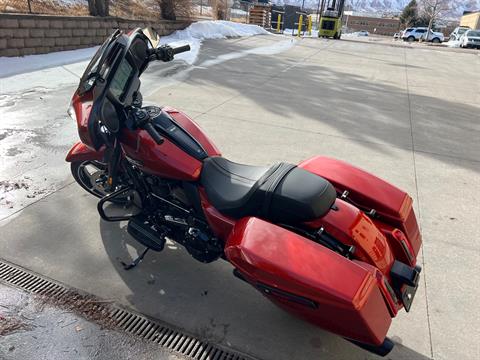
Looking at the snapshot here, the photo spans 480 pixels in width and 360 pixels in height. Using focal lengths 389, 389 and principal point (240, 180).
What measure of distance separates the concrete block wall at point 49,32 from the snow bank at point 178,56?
0.18m

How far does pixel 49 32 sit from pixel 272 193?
965cm

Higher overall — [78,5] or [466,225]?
[78,5]

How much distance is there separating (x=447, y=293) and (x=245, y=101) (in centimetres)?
501

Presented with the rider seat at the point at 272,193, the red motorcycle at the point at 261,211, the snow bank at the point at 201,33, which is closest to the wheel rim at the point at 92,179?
the red motorcycle at the point at 261,211

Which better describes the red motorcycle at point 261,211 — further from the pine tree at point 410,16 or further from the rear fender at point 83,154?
the pine tree at point 410,16

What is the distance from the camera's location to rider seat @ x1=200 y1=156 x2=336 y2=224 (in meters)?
1.99

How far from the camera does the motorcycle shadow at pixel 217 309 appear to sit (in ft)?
7.29

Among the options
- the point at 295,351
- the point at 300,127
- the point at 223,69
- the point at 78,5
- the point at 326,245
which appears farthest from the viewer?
the point at 78,5

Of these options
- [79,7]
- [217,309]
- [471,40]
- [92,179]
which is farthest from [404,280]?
[471,40]

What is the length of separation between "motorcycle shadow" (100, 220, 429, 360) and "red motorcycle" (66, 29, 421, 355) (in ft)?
0.70

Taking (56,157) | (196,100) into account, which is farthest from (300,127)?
(56,157)

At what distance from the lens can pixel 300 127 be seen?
583 centimetres

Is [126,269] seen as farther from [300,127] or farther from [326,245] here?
[300,127]

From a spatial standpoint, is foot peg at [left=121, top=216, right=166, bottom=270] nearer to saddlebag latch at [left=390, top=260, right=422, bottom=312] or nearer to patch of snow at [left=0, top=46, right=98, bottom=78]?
saddlebag latch at [left=390, top=260, right=422, bottom=312]
